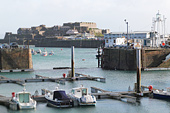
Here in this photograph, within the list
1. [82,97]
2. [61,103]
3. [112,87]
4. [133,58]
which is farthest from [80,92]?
[133,58]

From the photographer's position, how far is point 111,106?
41938 mm

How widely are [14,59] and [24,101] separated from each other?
3850cm

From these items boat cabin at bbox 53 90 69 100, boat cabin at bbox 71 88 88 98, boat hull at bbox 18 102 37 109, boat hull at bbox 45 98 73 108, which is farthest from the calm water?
boat cabin at bbox 71 88 88 98

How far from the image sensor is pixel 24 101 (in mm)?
40281

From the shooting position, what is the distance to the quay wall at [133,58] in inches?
3083

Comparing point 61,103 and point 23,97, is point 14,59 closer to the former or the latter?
point 23,97

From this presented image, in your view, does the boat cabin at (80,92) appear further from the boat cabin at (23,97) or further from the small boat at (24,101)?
the boat cabin at (23,97)

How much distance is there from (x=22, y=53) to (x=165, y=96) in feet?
130

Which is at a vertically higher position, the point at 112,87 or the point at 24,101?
the point at 24,101

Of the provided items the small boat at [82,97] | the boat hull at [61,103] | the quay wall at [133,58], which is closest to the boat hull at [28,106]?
the boat hull at [61,103]

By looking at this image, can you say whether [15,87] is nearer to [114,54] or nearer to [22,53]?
[22,53]

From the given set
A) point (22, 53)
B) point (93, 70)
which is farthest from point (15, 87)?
point (93, 70)

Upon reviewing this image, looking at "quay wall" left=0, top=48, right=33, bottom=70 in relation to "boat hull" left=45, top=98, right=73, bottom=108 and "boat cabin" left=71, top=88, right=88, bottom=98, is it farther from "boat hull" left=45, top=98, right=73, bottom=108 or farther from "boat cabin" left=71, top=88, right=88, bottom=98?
Result: "boat hull" left=45, top=98, right=73, bottom=108

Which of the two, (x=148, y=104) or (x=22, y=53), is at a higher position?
(x=22, y=53)
